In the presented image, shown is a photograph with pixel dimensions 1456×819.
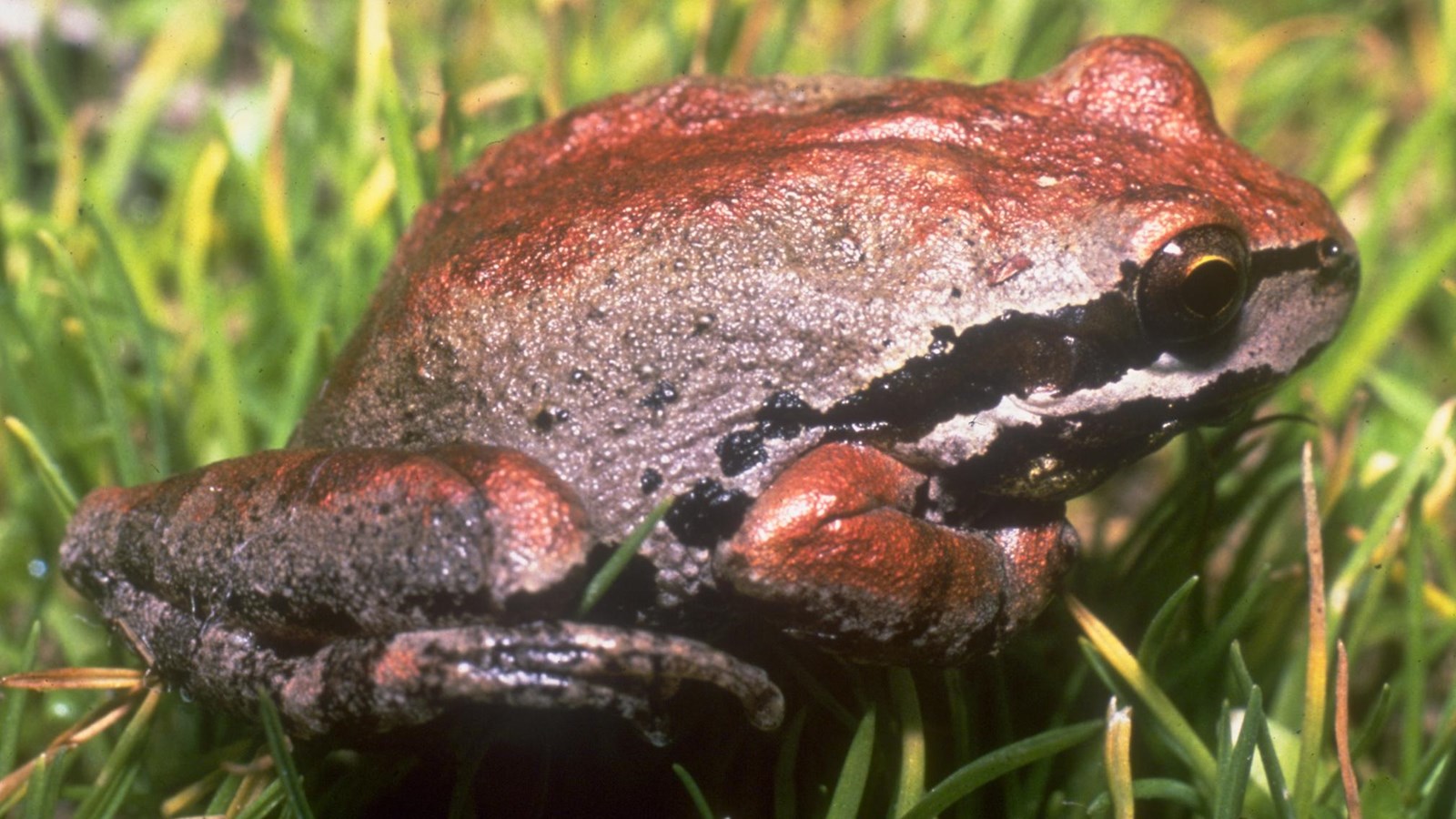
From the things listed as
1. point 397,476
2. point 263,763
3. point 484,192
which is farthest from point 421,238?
point 263,763

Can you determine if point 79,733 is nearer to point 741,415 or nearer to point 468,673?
point 468,673

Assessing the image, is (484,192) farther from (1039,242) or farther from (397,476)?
(1039,242)

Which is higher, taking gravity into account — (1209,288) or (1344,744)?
(1209,288)

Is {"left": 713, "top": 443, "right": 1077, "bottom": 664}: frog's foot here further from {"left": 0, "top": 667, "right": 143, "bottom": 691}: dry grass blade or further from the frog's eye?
{"left": 0, "top": 667, "right": 143, "bottom": 691}: dry grass blade

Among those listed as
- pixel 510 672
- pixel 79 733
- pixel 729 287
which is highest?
pixel 729 287

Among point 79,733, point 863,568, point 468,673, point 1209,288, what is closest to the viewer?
point 468,673

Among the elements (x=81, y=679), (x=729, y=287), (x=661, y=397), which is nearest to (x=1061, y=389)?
(x=729, y=287)
